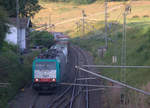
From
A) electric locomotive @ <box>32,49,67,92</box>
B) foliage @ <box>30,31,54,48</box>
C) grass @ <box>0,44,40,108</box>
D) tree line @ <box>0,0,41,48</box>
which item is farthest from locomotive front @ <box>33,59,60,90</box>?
foliage @ <box>30,31,54,48</box>

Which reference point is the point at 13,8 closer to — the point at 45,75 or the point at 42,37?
the point at 42,37

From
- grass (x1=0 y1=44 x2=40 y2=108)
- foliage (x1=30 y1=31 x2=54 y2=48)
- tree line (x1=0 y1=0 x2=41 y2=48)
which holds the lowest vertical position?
grass (x1=0 y1=44 x2=40 y2=108)

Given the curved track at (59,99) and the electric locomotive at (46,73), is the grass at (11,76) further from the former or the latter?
the electric locomotive at (46,73)

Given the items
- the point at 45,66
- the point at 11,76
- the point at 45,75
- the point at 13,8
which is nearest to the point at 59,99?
the point at 45,75

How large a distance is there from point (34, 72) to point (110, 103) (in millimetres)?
4894

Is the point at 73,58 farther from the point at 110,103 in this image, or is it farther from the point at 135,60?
the point at 110,103

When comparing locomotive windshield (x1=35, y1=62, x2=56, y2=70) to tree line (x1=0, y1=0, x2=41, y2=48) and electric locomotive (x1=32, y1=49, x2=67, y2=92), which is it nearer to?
electric locomotive (x1=32, y1=49, x2=67, y2=92)

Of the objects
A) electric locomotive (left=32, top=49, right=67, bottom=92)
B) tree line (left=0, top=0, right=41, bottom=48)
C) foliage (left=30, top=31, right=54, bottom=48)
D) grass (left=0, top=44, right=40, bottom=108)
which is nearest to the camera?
tree line (left=0, top=0, right=41, bottom=48)

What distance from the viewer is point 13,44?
2291cm

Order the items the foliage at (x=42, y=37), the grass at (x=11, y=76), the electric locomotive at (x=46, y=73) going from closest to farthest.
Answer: the grass at (x=11, y=76) → the electric locomotive at (x=46, y=73) → the foliage at (x=42, y=37)

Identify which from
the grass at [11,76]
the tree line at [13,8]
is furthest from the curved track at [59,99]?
the tree line at [13,8]

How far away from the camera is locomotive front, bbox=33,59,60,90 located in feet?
50.3

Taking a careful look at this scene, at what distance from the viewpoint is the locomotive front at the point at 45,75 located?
603 inches

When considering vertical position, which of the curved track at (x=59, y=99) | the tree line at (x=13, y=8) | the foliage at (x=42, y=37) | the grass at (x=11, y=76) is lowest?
the curved track at (x=59, y=99)
